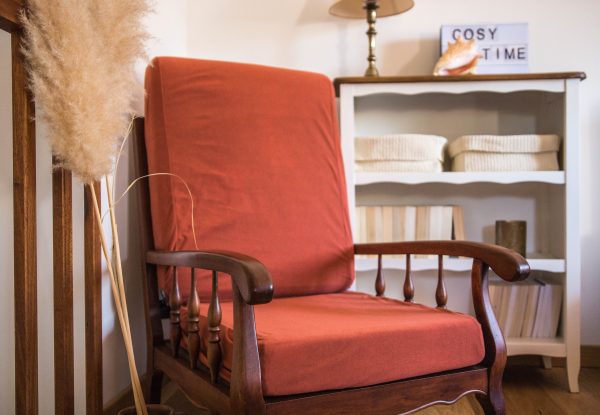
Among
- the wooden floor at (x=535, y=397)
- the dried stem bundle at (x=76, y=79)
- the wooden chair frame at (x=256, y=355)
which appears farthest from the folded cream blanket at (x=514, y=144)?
the dried stem bundle at (x=76, y=79)

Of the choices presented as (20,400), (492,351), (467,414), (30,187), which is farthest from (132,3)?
(467,414)

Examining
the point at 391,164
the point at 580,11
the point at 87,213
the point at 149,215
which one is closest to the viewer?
the point at 87,213

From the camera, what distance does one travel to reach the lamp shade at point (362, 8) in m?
2.05

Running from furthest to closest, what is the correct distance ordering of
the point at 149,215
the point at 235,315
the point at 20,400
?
the point at 149,215, the point at 20,400, the point at 235,315

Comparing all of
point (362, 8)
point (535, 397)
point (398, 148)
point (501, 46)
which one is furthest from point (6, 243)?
point (501, 46)

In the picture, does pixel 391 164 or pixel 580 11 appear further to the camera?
pixel 580 11

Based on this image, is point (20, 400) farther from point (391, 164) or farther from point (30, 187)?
point (391, 164)

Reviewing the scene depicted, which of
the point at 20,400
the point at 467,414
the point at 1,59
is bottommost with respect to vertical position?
the point at 467,414

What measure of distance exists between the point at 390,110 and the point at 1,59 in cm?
146

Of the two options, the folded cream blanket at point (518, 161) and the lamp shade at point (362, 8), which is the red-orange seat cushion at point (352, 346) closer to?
the folded cream blanket at point (518, 161)

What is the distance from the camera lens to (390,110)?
2.27 metres

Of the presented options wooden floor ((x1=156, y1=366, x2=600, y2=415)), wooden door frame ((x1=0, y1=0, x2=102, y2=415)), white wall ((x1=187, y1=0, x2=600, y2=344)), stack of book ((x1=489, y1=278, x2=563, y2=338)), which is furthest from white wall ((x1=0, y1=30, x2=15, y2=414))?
stack of book ((x1=489, y1=278, x2=563, y2=338))

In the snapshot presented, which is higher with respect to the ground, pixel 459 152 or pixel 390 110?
pixel 390 110

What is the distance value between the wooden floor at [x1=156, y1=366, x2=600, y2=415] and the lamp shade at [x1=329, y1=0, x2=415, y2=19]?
132 centimetres
